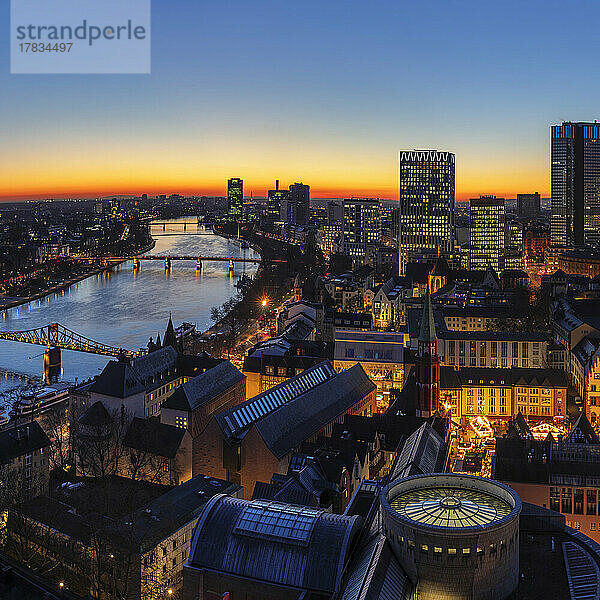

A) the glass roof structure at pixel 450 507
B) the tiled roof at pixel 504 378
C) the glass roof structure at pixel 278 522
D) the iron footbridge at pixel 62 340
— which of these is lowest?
the iron footbridge at pixel 62 340

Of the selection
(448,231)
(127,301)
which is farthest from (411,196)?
(127,301)

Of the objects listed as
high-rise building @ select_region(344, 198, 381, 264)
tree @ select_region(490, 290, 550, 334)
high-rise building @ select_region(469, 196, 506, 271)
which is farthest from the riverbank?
high-rise building @ select_region(469, 196, 506, 271)

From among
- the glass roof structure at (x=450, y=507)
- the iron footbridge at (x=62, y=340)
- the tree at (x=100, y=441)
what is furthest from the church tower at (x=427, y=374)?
the iron footbridge at (x=62, y=340)

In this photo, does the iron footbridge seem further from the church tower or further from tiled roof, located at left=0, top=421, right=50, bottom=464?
the church tower

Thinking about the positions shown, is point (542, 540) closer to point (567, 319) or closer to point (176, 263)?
point (567, 319)

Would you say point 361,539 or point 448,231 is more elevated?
point 448,231

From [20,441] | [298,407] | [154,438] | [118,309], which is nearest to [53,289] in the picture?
[118,309]

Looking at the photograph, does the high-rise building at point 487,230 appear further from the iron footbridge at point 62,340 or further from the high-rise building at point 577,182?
the iron footbridge at point 62,340
